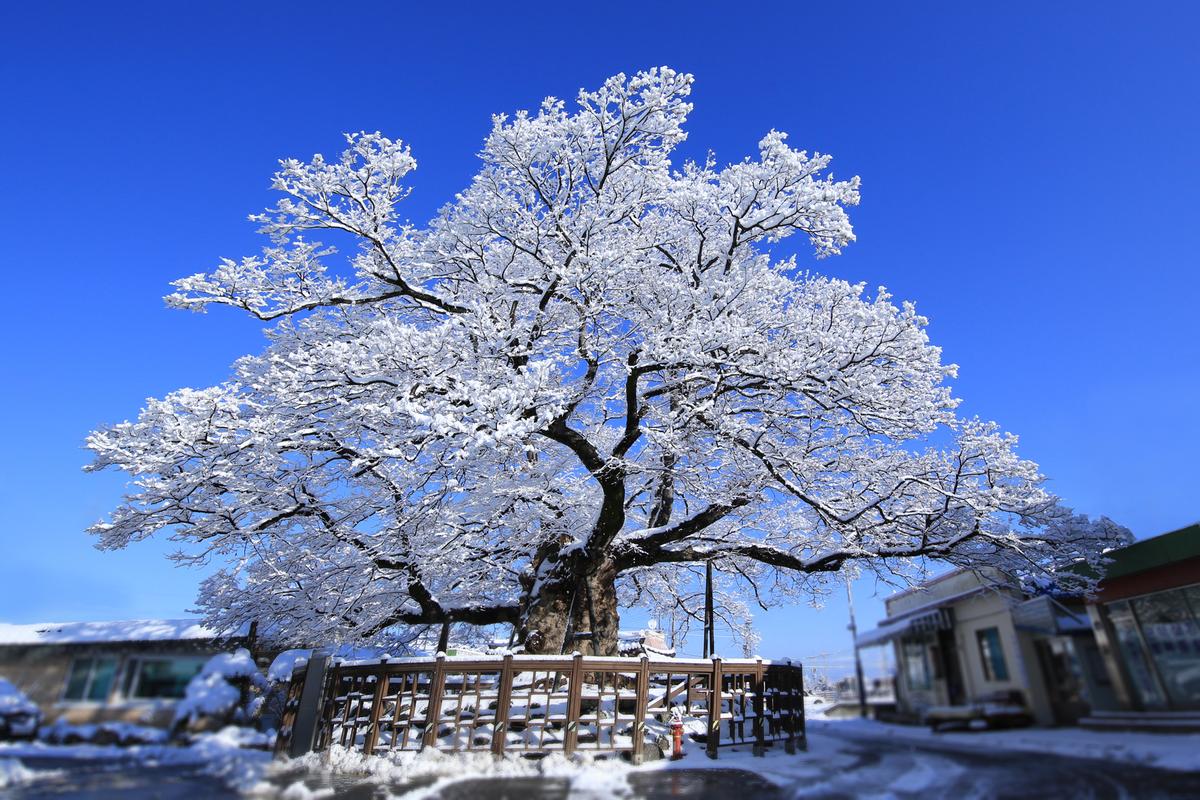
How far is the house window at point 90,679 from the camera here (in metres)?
1.47

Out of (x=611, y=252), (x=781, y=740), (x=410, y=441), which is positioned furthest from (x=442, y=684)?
(x=611, y=252)

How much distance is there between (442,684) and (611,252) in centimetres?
717

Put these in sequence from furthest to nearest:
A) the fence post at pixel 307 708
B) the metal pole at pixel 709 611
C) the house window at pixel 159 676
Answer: the metal pole at pixel 709 611
the fence post at pixel 307 708
the house window at pixel 159 676

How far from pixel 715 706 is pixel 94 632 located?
753 centimetres

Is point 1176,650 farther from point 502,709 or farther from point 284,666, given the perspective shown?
point 502,709

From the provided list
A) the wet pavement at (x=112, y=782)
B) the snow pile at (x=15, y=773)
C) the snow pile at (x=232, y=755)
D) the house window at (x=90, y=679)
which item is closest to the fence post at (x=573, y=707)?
the snow pile at (x=232, y=755)

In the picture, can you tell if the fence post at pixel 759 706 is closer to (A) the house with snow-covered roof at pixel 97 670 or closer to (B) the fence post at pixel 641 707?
(B) the fence post at pixel 641 707

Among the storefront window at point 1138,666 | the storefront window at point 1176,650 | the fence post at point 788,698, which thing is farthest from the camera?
the fence post at point 788,698

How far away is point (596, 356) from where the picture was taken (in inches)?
421

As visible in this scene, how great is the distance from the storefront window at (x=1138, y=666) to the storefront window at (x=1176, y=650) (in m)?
0.08

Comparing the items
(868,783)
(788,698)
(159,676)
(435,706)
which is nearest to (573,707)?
(435,706)

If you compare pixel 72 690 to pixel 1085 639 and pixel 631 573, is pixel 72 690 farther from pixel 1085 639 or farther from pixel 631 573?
pixel 631 573

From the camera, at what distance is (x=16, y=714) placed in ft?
5.12

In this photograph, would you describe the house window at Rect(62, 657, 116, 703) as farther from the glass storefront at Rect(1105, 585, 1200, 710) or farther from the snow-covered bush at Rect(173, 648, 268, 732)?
the glass storefront at Rect(1105, 585, 1200, 710)
